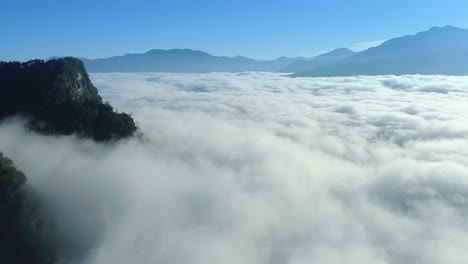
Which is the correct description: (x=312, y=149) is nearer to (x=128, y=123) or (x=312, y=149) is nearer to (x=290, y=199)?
(x=290, y=199)

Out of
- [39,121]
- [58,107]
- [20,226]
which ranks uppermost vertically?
[58,107]

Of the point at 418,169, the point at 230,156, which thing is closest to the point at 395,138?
the point at 418,169

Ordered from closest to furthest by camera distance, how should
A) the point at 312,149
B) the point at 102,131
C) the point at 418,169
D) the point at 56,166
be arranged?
1. the point at 56,166
2. the point at 102,131
3. the point at 418,169
4. the point at 312,149

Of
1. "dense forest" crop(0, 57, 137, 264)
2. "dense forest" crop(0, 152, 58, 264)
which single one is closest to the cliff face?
"dense forest" crop(0, 57, 137, 264)

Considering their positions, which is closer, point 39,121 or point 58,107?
point 39,121

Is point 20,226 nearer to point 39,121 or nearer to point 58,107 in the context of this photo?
point 39,121

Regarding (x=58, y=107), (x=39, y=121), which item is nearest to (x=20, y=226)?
(x=39, y=121)

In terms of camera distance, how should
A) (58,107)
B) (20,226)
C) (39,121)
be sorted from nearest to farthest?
1. (20,226)
2. (39,121)
3. (58,107)

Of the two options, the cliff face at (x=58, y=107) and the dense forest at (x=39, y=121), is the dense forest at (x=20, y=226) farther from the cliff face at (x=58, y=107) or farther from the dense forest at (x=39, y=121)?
the cliff face at (x=58, y=107)

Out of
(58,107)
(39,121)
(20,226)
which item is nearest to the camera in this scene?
(20,226)
